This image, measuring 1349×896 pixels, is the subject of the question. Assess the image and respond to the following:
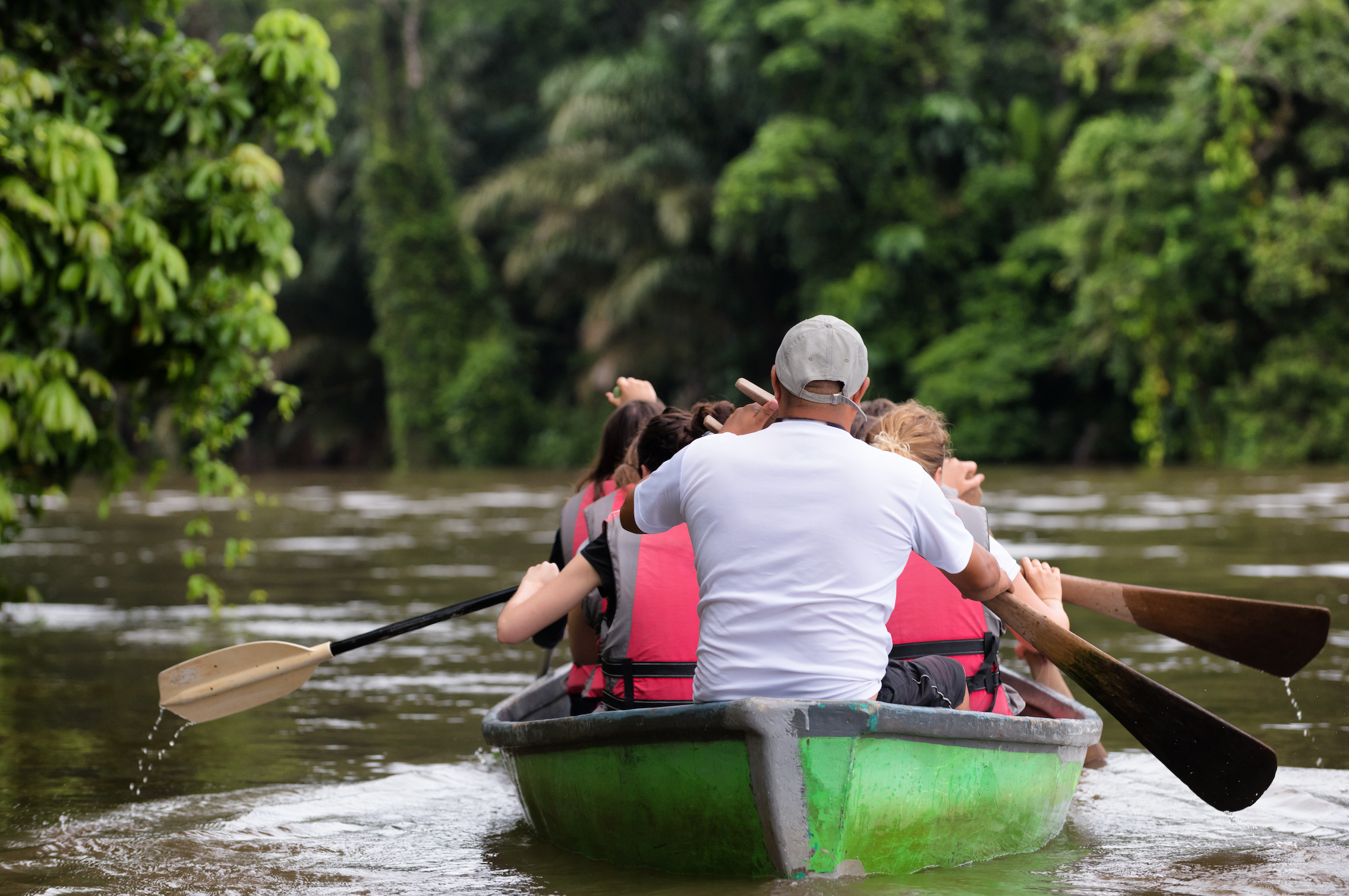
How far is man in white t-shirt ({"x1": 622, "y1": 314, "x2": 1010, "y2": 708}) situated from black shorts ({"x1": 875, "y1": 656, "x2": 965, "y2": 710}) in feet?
1.01

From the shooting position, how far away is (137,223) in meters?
6.75

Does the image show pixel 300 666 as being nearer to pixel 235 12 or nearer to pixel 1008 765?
pixel 1008 765

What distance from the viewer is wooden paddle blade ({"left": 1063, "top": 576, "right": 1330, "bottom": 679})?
4.66 m

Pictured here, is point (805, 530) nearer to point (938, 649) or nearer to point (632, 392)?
point (938, 649)

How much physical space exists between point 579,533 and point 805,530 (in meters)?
1.33

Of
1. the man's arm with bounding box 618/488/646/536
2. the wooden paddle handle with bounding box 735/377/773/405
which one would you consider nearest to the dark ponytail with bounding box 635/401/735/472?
the wooden paddle handle with bounding box 735/377/773/405

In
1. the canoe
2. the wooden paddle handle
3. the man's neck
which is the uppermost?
the wooden paddle handle

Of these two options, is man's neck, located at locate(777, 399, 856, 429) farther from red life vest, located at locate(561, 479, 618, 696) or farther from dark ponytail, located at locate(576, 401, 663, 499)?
dark ponytail, located at locate(576, 401, 663, 499)

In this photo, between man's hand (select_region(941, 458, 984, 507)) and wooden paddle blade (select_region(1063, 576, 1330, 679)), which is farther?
man's hand (select_region(941, 458, 984, 507))

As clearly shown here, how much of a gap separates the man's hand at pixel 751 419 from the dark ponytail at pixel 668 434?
0.21 metres

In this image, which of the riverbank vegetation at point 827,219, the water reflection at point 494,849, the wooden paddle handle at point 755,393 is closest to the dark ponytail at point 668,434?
the wooden paddle handle at point 755,393

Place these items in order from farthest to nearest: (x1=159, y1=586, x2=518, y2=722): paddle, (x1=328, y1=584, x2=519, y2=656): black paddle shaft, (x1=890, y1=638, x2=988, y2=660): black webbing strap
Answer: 1. (x1=159, y1=586, x2=518, y2=722): paddle
2. (x1=328, y1=584, x2=519, y2=656): black paddle shaft
3. (x1=890, y1=638, x2=988, y2=660): black webbing strap

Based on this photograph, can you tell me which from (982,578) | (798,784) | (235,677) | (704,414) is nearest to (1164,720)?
(982,578)

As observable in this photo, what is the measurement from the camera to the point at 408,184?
35531 millimetres
